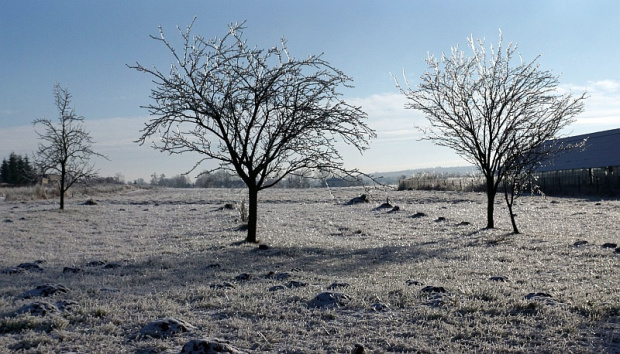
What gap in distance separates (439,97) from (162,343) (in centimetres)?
1566

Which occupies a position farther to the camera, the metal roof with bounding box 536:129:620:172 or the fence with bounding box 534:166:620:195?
the metal roof with bounding box 536:129:620:172

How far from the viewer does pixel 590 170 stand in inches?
1689

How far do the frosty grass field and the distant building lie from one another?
87.9 feet

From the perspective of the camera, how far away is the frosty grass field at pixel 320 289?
16.9ft

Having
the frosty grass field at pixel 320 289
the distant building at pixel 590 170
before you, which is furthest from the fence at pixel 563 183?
the frosty grass field at pixel 320 289

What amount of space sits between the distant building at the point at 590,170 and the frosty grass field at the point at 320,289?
1055 inches

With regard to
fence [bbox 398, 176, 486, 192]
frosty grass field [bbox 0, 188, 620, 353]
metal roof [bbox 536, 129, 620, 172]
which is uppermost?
metal roof [bbox 536, 129, 620, 172]

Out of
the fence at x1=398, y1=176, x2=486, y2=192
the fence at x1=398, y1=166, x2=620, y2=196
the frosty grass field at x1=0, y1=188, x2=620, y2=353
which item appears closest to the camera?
the frosty grass field at x1=0, y1=188, x2=620, y2=353

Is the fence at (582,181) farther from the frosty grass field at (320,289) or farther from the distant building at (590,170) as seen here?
the frosty grass field at (320,289)

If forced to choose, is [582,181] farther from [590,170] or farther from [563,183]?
[563,183]

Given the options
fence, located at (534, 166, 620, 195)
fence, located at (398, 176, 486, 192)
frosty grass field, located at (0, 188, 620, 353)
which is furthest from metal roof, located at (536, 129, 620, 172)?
frosty grass field, located at (0, 188, 620, 353)

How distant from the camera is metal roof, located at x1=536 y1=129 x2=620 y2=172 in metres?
42.2

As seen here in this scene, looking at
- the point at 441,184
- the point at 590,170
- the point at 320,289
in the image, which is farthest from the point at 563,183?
the point at 320,289

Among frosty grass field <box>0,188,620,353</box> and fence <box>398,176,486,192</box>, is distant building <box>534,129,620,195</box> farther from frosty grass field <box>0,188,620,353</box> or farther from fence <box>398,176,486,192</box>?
frosty grass field <box>0,188,620,353</box>
